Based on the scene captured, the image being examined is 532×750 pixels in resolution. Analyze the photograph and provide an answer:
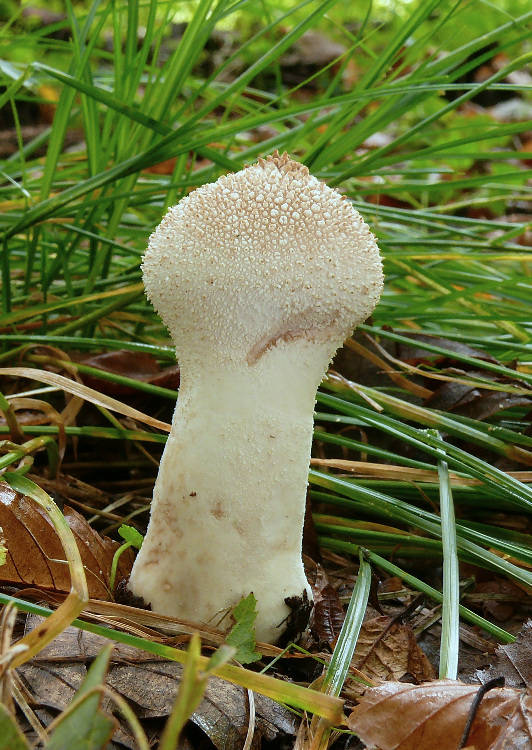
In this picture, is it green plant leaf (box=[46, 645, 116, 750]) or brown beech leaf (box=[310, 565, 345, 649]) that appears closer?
green plant leaf (box=[46, 645, 116, 750])

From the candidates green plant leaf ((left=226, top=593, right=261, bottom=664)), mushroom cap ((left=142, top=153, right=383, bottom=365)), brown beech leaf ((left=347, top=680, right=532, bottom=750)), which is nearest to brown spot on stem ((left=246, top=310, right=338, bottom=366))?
mushroom cap ((left=142, top=153, right=383, bottom=365))

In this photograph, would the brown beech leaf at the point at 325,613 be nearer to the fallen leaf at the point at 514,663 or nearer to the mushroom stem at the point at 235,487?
the mushroom stem at the point at 235,487

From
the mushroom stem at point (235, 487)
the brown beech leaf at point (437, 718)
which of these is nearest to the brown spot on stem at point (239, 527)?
the mushroom stem at point (235, 487)

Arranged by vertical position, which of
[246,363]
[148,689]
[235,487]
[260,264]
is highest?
[260,264]

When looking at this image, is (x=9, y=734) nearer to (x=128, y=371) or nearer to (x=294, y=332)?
(x=294, y=332)

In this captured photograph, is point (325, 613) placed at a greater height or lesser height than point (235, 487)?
lesser

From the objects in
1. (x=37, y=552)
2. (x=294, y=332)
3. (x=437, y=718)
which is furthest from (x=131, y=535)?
(x=437, y=718)

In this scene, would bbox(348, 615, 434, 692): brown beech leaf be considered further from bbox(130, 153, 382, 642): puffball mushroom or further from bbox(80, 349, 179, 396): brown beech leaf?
bbox(80, 349, 179, 396): brown beech leaf
